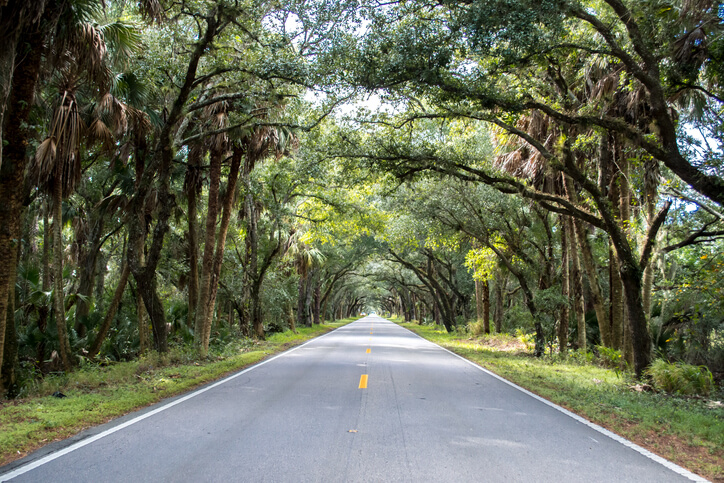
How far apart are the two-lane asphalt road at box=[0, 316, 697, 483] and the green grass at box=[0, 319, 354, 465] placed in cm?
38

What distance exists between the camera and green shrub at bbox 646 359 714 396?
944 centimetres

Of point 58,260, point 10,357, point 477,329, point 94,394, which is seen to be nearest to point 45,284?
point 58,260

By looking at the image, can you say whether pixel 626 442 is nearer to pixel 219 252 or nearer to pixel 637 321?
pixel 637 321

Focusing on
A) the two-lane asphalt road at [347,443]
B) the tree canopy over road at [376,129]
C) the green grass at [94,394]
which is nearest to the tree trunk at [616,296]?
the tree canopy over road at [376,129]

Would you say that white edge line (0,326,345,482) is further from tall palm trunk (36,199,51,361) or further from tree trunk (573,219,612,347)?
tree trunk (573,219,612,347)

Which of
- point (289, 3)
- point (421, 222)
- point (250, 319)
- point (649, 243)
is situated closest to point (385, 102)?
point (289, 3)

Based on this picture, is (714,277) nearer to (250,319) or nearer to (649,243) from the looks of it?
(649,243)

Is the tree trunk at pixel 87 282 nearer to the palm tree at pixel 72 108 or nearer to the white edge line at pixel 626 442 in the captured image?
the palm tree at pixel 72 108

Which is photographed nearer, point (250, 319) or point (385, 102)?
point (385, 102)

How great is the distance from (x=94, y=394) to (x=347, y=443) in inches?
205

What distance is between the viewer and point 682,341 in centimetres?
1488

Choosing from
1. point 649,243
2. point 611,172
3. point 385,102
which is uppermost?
point 385,102

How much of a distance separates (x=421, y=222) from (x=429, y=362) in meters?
7.82

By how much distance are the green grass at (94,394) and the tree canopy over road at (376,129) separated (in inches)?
29.1
